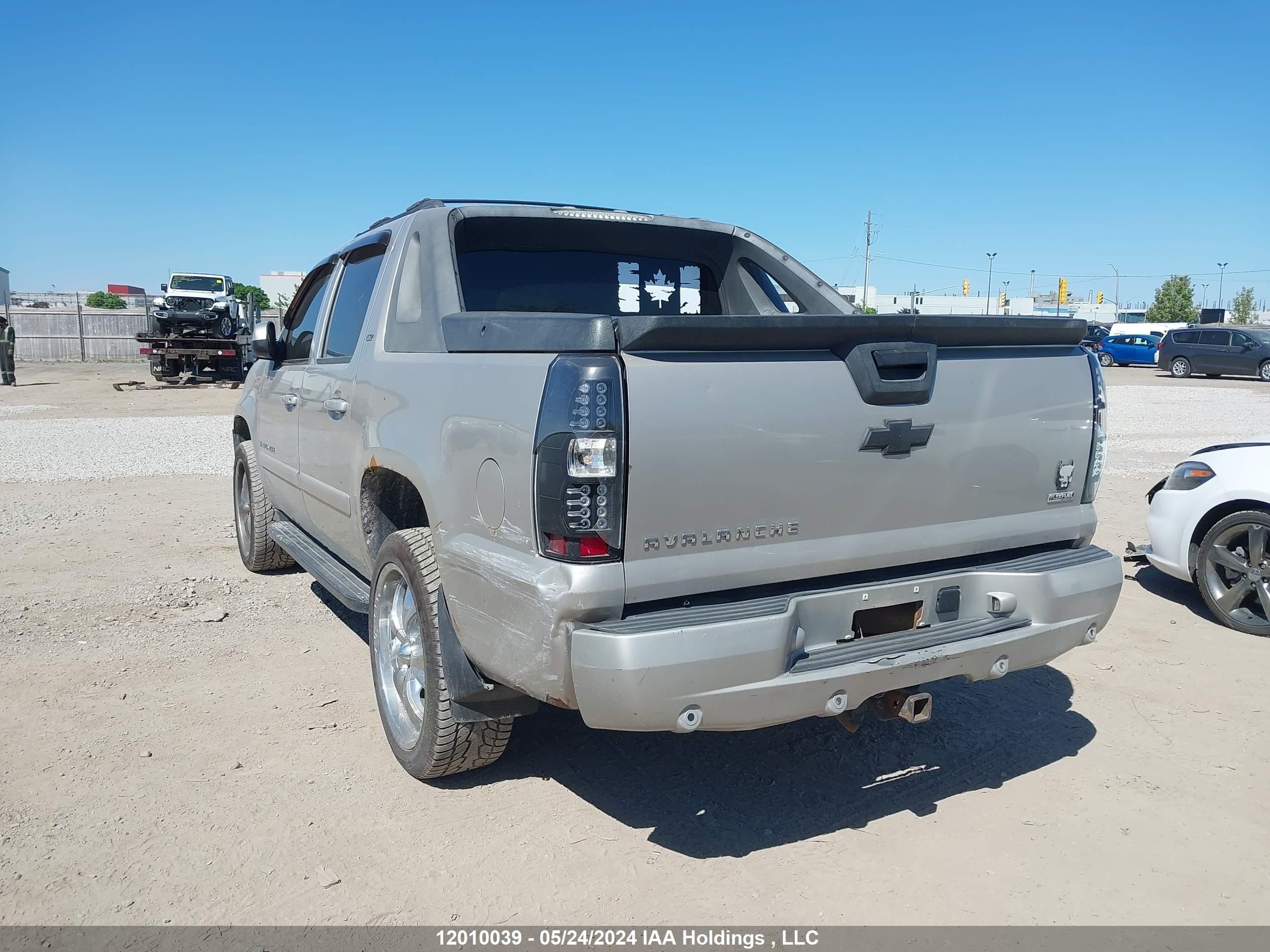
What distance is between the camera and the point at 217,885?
9.83ft

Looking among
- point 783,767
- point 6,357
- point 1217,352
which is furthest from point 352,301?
point 1217,352

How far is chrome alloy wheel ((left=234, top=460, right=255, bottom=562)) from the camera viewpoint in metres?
6.62

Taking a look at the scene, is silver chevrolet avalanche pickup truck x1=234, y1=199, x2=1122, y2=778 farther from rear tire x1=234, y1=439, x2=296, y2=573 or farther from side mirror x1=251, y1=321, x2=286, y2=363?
rear tire x1=234, y1=439, x2=296, y2=573

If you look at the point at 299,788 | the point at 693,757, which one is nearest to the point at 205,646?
the point at 299,788

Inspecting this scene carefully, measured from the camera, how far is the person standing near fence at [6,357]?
2400 cm

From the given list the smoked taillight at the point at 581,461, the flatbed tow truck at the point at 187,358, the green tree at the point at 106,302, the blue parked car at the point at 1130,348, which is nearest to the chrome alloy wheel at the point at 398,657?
the smoked taillight at the point at 581,461

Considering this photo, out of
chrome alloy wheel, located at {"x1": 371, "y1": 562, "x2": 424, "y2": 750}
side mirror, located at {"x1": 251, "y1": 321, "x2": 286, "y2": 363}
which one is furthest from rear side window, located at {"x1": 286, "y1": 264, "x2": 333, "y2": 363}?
chrome alloy wheel, located at {"x1": 371, "y1": 562, "x2": 424, "y2": 750}

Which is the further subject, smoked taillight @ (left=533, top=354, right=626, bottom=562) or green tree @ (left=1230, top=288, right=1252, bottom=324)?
green tree @ (left=1230, top=288, right=1252, bottom=324)

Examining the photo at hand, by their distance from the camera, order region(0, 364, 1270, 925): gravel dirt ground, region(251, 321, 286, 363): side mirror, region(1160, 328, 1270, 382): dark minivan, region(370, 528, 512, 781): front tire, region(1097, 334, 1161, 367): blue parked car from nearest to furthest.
Answer: region(0, 364, 1270, 925): gravel dirt ground
region(370, 528, 512, 781): front tire
region(251, 321, 286, 363): side mirror
region(1160, 328, 1270, 382): dark minivan
region(1097, 334, 1161, 367): blue parked car

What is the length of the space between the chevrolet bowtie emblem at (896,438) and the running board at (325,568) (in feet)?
7.06

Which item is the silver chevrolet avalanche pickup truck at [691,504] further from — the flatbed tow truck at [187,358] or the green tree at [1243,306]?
the green tree at [1243,306]

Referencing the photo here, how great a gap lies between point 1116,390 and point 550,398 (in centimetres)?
2638
